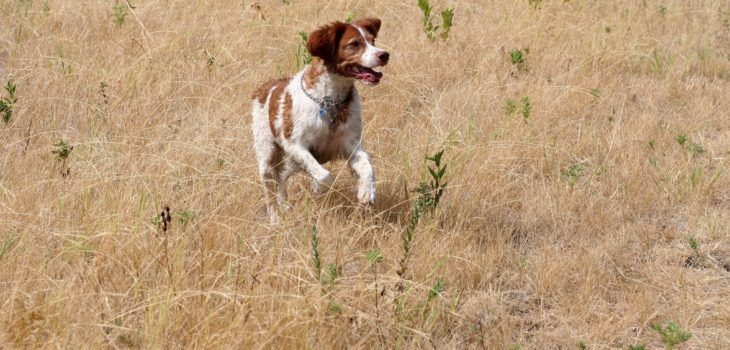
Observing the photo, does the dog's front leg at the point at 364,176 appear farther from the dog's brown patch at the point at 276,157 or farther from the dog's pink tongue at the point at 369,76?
the dog's brown patch at the point at 276,157

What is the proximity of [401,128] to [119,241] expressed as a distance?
2651mm

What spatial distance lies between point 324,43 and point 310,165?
2.16 feet

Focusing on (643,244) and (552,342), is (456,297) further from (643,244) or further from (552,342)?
(643,244)

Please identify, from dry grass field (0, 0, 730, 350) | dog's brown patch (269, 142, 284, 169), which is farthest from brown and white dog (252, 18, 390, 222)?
dry grass field (0, 0, 730, 350)

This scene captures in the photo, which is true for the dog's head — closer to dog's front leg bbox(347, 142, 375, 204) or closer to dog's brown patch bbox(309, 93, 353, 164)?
dog's brown patch bbox(309, 93, 353, 164)

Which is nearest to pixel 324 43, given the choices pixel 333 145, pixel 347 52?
pixel 347 52

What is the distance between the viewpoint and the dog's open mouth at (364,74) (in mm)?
4773

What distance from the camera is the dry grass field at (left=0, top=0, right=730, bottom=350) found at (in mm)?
3398

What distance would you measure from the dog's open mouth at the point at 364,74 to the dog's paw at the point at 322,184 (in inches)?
21.4

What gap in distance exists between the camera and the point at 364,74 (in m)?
4.79

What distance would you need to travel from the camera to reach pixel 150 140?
5336 millimetres

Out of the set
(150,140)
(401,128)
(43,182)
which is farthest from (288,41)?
(43,182)

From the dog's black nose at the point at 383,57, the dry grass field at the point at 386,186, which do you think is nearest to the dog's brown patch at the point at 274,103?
the dry grass field at the point at 386,186

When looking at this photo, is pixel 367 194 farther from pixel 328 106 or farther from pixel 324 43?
pixel 324 43
